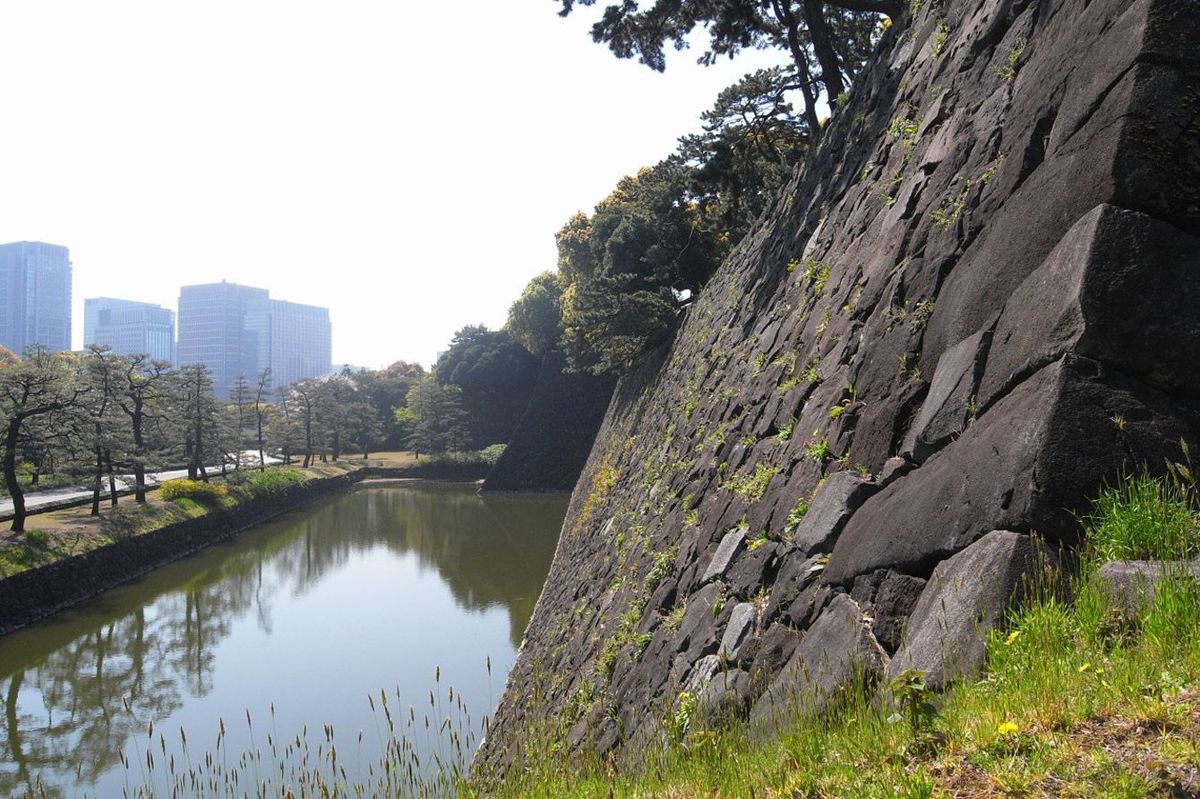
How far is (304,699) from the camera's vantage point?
40.8 feet

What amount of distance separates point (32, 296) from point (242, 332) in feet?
138

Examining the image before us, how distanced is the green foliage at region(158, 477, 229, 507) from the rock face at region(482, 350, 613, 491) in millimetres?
14933

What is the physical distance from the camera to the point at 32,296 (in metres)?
115

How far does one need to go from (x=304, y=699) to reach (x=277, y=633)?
218 inches

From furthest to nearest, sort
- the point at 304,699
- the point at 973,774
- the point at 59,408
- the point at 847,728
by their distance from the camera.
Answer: the point at 59,408
the point at 304,699
the point at 847,728
the point at 973,774

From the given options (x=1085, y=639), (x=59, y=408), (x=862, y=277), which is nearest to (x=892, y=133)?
(x=862, y=277)

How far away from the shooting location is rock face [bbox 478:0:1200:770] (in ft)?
8.38

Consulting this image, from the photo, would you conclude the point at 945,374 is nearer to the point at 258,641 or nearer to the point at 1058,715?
the point at 1058,715

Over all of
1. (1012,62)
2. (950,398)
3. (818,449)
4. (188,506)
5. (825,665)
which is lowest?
(188,506)

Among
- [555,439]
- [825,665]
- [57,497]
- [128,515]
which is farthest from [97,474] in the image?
[825,665]

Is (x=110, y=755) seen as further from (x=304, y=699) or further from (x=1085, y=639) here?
(x=1085, y=639)

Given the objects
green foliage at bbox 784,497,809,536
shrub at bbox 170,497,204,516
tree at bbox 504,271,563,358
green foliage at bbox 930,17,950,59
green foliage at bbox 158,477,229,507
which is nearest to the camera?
green foliage at bbox 784,497,809,536

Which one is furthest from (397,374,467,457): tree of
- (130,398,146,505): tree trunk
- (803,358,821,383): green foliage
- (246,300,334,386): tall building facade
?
(246,300,334,386): tall building facade

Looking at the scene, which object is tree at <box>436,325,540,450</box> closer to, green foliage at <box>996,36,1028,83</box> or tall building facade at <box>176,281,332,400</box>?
green foliage at <box>996,36,1028,83</box>
